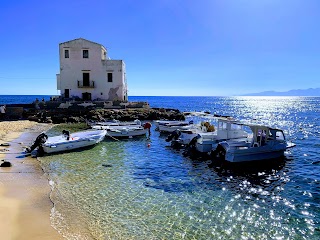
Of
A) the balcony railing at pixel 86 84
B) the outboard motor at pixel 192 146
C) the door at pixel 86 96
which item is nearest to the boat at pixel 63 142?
the outboard motor at pixel 192 146

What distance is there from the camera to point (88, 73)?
50438mm

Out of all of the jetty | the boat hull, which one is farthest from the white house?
the boat hull

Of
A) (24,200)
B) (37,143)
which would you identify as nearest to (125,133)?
(37,143)

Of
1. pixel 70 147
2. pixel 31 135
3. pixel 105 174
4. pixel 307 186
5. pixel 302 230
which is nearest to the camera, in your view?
pixel 302 230

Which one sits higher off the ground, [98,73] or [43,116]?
[98,73]

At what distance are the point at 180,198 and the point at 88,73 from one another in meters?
41.5

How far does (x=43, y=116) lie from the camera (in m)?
43.3

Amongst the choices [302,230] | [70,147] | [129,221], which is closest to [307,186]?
[302,230]

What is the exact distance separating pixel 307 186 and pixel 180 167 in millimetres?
7402

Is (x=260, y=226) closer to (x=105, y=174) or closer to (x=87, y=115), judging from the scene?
(x=105, y=174)

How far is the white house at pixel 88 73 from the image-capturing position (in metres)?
49.3

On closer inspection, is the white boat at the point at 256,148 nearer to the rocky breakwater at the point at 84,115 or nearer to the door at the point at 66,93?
the rocky breakwater at the point at 84,115

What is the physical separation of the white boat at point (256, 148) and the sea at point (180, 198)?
764 millimetres

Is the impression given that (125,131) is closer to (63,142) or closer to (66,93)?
(63,142)
